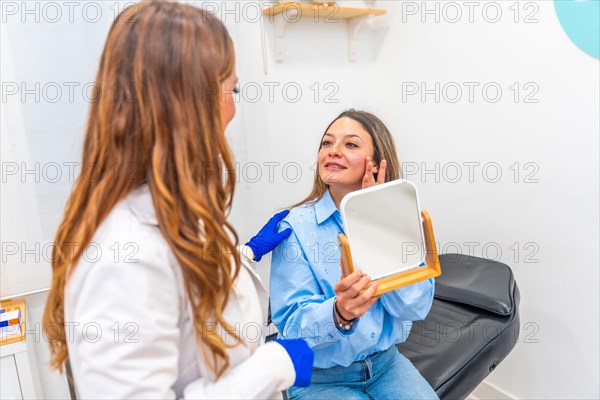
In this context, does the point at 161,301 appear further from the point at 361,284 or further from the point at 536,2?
the point at 536,2

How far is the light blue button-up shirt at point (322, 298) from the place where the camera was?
1.16 metres

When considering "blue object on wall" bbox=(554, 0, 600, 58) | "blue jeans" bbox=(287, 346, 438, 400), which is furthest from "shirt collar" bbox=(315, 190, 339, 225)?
"blue object on wall" bbox=(554, 0, 600, 58)

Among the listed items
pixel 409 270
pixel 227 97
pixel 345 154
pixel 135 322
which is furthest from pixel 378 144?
pixel 135 322

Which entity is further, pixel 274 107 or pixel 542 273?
pixel 274 107

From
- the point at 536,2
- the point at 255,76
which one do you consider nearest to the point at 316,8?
the point at 255,76

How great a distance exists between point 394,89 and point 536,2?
29.4 inches

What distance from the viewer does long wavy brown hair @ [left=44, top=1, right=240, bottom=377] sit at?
2.22 ft

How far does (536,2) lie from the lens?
1.66 meters

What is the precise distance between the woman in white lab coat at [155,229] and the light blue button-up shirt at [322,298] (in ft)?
1.36

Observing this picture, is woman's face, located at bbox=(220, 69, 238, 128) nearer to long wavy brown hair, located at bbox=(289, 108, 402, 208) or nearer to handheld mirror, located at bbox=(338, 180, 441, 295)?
handheld mirror, located at bbox=(338, 180, 441, 295)

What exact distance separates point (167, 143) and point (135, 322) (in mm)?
259

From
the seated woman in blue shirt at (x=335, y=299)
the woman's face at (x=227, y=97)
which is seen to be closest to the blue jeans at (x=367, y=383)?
the seated woman in blue shirt at (x=335, y=299)

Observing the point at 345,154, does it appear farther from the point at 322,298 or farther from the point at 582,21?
the point at 582,21

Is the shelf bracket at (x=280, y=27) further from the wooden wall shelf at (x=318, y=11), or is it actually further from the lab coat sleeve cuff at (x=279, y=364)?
the lab coat sleeve cuff at (x=279, y=364)
